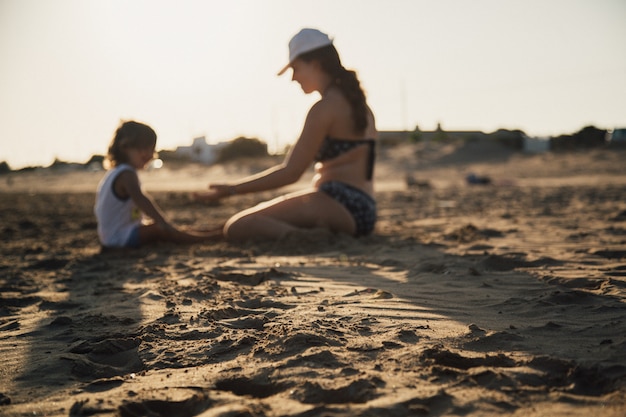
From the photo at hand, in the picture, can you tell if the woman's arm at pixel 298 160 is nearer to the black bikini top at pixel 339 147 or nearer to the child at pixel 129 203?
the black bikini top at pixel 339 147

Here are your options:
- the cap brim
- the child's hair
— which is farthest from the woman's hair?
the child's hair

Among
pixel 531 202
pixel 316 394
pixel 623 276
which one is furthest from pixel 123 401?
pixel 531 202

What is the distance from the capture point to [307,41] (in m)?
4.33

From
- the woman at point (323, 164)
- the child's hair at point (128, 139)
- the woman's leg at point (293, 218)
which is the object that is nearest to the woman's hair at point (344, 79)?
the woman at point (323, 164)

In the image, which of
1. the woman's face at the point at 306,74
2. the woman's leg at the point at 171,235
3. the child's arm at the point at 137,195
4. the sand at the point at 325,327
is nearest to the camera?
the sand at the point at 325,327

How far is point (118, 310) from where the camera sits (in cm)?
275

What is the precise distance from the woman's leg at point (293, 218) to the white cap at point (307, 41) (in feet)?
3.56

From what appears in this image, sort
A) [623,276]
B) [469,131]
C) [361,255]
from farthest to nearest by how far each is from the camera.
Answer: [469,131]
[361,255]
[623,276]

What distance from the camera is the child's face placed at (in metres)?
4.99

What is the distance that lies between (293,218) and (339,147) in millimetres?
694

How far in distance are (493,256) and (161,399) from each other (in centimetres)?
239

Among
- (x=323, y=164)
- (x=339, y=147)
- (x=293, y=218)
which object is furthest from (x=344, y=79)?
(x=293, y=218)

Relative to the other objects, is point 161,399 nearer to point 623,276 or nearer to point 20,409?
point 20,409

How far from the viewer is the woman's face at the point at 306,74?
443 centimetres
